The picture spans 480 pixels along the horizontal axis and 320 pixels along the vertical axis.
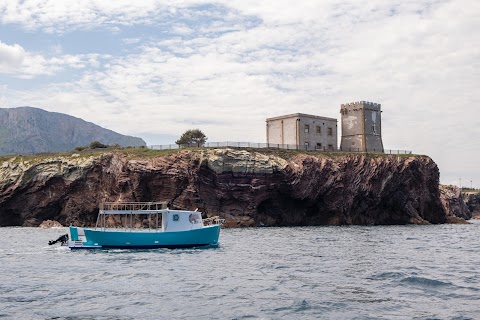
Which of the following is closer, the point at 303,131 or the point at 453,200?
the point at 303,131

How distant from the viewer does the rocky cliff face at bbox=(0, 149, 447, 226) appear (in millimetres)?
87625

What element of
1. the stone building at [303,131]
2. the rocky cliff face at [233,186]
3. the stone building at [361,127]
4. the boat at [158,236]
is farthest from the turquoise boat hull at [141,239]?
the stone building at [361,127]

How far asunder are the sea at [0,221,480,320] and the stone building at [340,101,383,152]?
256 ft

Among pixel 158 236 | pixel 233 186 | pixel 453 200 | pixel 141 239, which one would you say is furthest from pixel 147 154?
pixel 453 200

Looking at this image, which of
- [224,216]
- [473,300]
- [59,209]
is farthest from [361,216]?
[473,300]

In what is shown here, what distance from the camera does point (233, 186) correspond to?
285 feet

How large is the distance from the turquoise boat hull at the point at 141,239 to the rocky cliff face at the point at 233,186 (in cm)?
3904

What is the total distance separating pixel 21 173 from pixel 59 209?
957 cm

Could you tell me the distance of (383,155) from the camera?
348 feet

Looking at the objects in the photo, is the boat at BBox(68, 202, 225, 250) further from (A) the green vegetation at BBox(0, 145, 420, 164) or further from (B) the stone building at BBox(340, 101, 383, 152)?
(B) the stone building at BBox(340, 101, 383, 152)

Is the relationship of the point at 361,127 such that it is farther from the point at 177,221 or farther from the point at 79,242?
the point at 79,242

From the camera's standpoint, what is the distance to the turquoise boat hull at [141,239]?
4628 centimetres

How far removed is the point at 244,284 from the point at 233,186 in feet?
196

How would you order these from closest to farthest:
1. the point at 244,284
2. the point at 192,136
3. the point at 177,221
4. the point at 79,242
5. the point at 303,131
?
the point at 244,284
the point at 79,242
the point at 177,221
the point at 303,131
the point at 192,136
